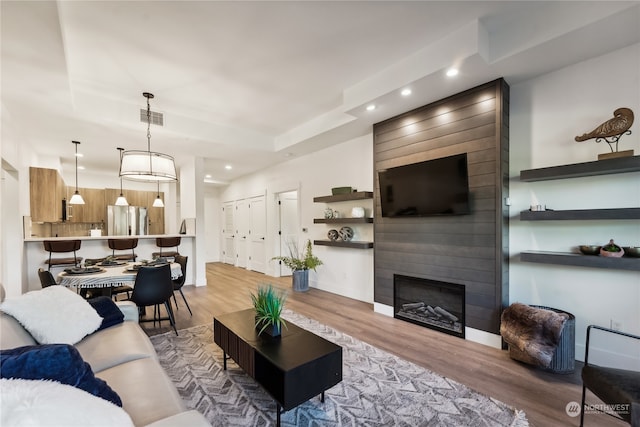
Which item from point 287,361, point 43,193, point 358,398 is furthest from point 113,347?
point 43,193

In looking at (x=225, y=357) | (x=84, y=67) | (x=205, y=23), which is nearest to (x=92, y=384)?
(x=225, y=357)

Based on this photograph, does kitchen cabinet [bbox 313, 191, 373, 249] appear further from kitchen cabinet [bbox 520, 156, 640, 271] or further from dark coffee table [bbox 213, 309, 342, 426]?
dark coffee table [bbox 213, 309, 342, 426]

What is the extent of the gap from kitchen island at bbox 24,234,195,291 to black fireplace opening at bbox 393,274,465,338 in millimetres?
4269

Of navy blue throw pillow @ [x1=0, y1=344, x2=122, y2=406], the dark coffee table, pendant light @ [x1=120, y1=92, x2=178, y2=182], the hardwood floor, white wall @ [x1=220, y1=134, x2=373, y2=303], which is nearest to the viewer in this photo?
navy blue throw pillow @ [x1=0, y1=344, x2=122, y2=406]

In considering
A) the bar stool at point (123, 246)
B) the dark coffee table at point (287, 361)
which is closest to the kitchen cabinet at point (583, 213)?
the dark coffee table at point (287, 361)

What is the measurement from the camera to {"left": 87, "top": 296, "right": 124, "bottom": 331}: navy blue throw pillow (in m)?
2.29

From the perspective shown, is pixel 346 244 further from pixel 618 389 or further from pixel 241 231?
pixel 241 231

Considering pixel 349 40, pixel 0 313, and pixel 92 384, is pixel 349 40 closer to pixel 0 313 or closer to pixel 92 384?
pixel 92 384

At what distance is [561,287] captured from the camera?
8.91 feet

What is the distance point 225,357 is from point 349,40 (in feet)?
10.4

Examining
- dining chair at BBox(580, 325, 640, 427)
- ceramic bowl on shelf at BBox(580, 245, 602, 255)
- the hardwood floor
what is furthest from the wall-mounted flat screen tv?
dining chair at BBox(580, 325, 640, 427)

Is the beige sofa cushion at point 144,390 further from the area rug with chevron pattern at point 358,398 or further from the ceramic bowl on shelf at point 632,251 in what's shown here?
the ceramic bowl on shelf at point 632,251

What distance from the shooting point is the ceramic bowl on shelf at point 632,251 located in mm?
2295

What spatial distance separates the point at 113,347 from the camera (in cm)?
192
